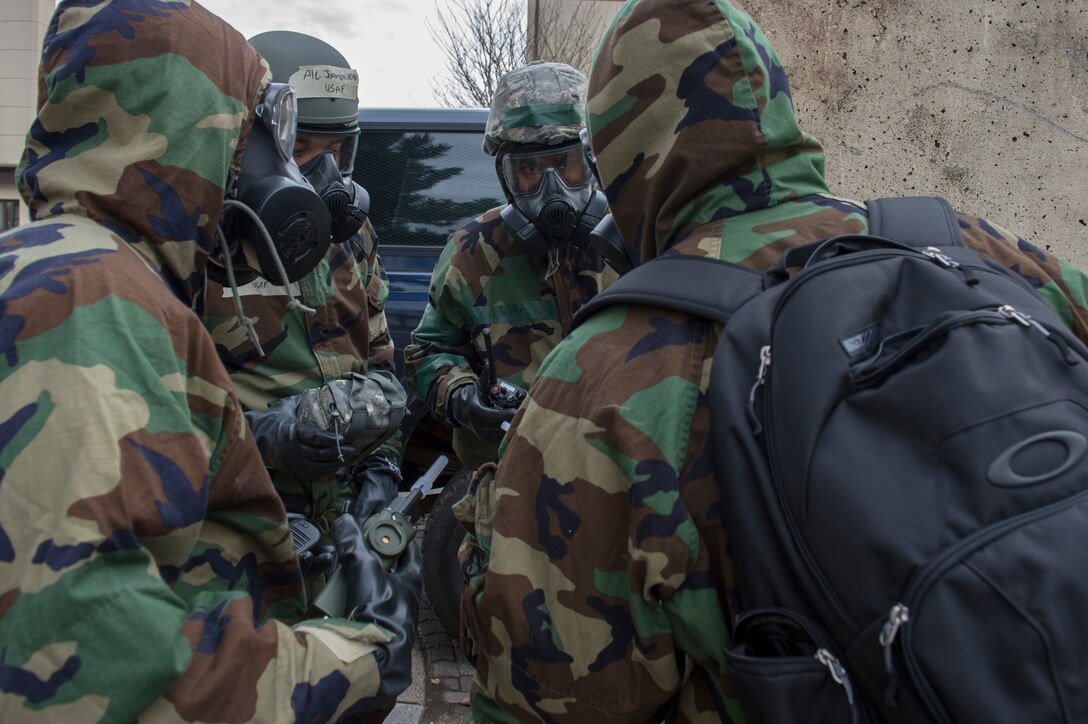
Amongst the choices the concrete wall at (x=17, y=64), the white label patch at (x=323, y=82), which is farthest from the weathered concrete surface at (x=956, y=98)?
the concrete wall at (x=17, y=64)

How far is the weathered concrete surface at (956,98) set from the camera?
3258mm

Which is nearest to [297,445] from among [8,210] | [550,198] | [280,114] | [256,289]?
[256,289]

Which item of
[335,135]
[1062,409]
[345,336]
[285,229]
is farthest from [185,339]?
[335,135]

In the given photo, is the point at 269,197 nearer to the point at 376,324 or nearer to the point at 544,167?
the point at 376,324

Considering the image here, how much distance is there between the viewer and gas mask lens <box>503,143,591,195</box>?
320 cm

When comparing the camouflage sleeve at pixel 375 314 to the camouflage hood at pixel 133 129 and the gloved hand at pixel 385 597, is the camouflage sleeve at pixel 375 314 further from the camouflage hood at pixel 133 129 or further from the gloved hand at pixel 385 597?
the camouflage hood at pixel 133 129

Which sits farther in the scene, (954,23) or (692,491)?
(954,23)

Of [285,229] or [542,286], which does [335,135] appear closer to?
[542,286]

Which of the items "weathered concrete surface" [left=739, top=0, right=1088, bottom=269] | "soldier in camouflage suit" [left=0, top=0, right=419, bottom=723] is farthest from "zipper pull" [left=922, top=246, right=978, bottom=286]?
"weathered concrete surface" [left=739, top=0, right=1088, bottom=269]

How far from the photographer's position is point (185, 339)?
1.28 m

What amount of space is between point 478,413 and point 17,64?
1525cm

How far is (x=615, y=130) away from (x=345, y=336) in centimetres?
154

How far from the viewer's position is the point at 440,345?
10.9ft

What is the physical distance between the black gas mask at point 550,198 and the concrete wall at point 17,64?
13.9m
